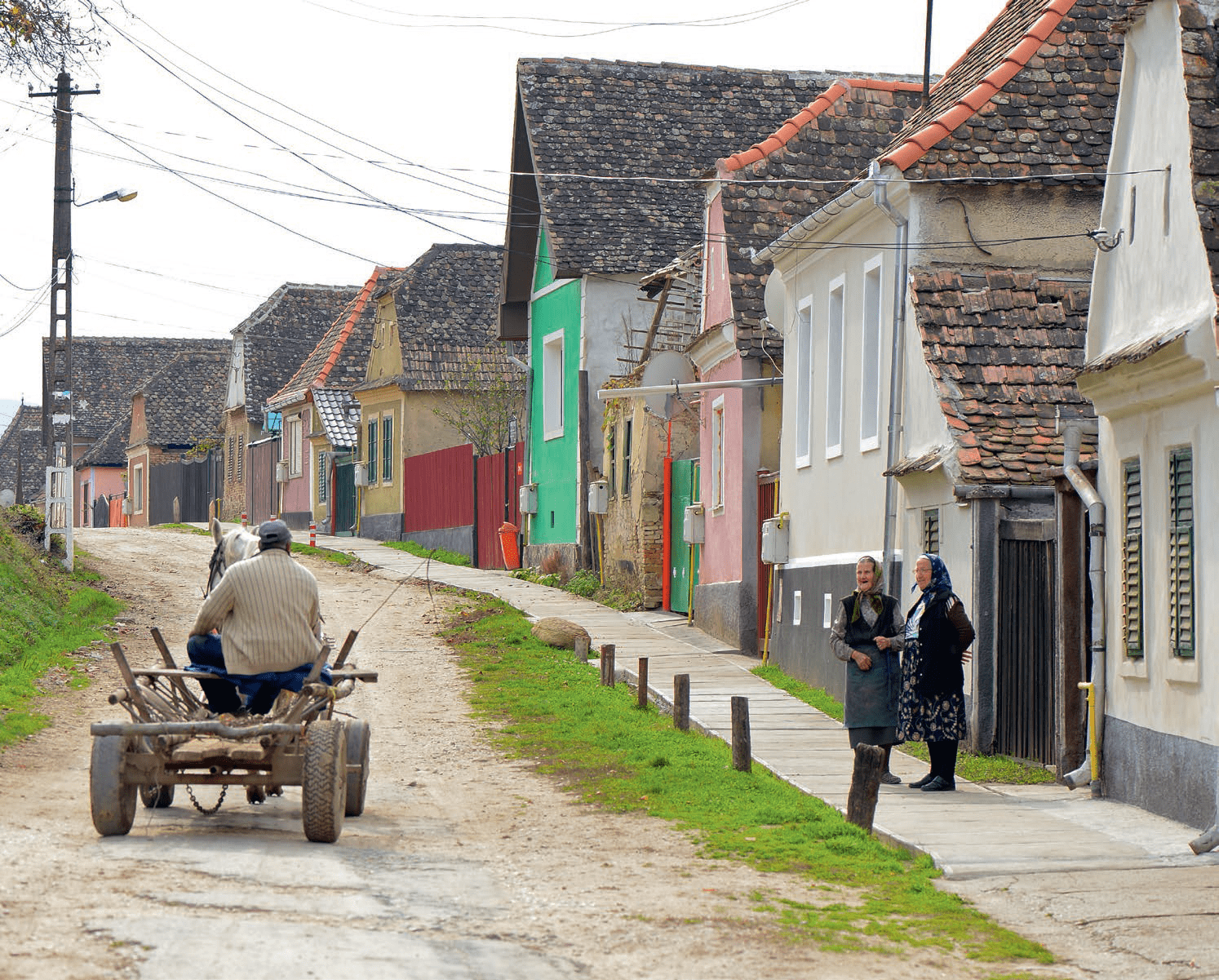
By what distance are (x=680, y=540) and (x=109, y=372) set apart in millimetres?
51572

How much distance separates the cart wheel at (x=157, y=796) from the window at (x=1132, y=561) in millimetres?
6548

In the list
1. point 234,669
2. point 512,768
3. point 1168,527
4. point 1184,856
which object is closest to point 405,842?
point 234,669

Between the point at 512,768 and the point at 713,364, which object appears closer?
the point at 512,768

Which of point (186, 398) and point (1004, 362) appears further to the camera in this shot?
point (186, 398)

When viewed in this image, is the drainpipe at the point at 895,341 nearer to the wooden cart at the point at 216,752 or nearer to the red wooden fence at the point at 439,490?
the wooden cart at the point at 216,752

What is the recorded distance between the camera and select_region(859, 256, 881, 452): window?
685 inches

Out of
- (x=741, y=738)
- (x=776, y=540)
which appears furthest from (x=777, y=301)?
(x=741, y=738)

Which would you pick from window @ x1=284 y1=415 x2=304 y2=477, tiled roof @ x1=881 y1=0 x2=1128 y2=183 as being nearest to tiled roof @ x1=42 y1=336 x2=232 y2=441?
window @ x1=284 y1=415 x2=304 y2=477

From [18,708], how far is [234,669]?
623 cm

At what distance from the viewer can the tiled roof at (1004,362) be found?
46.8 feet

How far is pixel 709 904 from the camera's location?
832 cm

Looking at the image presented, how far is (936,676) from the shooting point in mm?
12695

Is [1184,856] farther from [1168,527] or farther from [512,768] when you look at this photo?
[512,768]

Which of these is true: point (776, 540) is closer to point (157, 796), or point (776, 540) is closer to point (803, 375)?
point (803, 375)
